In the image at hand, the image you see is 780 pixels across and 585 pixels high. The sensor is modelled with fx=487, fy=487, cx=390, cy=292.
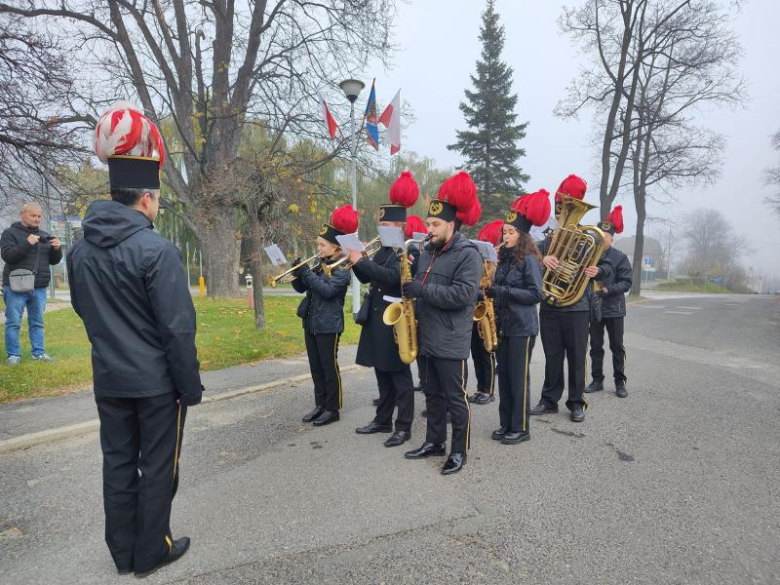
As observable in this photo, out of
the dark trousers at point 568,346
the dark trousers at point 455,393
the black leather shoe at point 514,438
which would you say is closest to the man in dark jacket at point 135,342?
the dark trousers at point 455,393

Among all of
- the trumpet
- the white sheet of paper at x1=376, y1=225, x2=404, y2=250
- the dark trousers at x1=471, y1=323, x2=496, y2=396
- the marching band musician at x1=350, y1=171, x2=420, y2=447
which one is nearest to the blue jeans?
the trumpet

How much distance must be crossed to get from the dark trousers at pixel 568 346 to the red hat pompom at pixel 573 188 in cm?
135

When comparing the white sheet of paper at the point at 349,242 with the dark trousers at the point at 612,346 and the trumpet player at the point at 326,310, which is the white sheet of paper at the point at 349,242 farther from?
the dark trousers at the point at 612,346

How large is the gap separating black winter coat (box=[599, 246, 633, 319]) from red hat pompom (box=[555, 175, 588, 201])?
49.3 inches

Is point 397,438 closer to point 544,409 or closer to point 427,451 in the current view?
point 427,451

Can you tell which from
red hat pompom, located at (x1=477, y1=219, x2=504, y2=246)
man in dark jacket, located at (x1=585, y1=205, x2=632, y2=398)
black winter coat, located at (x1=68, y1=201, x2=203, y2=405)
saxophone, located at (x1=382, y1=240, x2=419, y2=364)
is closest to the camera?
black winter coat, located at (x1=68, y1=201, x2=203, y2=405)

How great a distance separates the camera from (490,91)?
31078 mm

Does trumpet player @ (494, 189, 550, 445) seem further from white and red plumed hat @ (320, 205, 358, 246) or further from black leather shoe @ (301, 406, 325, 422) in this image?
black leather shoe @ (301, 406, 325, 422)

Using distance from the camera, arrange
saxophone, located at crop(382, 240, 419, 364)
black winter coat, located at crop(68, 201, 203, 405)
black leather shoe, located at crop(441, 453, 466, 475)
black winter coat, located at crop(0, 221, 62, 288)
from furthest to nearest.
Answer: black winter coat, located at crop(0, 221, 62, 288) < saxophone, located at crop(382, 240, 419, 364) < black leather shoe, located at crop(441, 453, 466, 475) < black winter coat, located at crop(68, 201, 203, 405)

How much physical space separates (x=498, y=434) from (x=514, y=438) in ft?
0.65

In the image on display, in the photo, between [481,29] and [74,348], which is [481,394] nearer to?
[74,348]

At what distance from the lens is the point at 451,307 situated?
3.82 metres

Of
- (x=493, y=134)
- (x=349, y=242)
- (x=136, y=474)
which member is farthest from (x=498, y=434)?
(x=493, y=134)

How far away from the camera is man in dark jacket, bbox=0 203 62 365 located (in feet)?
21.4
